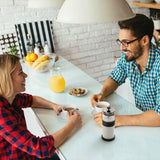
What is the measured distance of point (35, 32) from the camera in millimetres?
2549

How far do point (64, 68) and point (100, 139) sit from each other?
1132 mm

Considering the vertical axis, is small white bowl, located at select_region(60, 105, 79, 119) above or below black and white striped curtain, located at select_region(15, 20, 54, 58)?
below

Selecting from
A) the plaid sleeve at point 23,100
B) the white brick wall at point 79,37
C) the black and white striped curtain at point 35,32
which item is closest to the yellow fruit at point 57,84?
the plaid sleeve at point 23,100

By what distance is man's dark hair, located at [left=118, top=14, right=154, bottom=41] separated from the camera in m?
1.45

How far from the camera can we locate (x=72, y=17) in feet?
2.88

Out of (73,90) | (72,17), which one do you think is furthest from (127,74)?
(72,17)

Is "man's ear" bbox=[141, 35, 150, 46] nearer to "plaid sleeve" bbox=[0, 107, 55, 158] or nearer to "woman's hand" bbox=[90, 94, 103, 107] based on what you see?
"woman's hand" bbox=[90, 94, 103, 107]

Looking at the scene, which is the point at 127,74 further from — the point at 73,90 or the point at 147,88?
the point at 73,90

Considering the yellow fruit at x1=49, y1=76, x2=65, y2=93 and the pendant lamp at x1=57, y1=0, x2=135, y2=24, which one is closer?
the pendant lamp at x1=57, y1=0, x2=135, y2=24

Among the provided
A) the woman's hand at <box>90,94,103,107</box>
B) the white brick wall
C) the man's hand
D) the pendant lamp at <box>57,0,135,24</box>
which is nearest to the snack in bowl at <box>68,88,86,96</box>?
the woman's hand at <box>90,94,103,107</box>

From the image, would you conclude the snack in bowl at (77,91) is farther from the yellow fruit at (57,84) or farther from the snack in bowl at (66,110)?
the snack in bowl at (66,110)

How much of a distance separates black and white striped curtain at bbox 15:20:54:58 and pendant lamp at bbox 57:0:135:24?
5.61 ft

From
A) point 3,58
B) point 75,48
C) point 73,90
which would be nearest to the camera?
point 3,58

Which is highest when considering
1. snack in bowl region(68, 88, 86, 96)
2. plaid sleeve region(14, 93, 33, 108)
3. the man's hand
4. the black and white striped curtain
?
the black and white striped curtain
